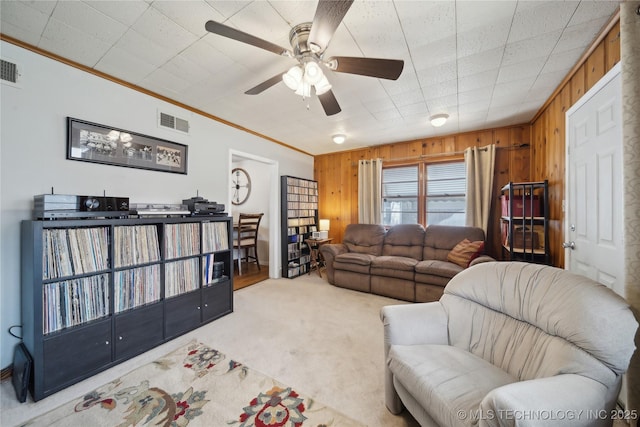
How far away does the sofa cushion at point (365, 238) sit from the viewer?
13.0 ft

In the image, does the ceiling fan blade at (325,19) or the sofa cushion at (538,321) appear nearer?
the sofa cushion at (538,321)

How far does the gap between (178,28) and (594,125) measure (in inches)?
121

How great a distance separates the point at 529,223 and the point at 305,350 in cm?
291

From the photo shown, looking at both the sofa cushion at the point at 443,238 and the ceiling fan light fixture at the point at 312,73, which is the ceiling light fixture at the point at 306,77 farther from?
the sofa cushion at the point at 443,238

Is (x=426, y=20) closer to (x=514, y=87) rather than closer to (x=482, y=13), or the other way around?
(x=482, y=13)

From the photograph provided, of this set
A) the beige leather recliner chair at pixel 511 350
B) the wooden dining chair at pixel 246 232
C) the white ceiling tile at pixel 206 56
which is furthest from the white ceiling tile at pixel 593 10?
the wooden dining chair at pixel 246 232

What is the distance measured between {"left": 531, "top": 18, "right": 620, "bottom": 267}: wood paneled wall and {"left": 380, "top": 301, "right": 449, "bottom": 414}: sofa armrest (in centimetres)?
185

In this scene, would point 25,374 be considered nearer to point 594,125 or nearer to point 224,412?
point 224,412

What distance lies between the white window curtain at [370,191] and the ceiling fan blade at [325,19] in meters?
3.19

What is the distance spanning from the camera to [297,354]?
1.96 metres

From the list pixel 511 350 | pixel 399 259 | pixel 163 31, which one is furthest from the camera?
pixel 399 259

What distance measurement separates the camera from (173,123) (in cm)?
262

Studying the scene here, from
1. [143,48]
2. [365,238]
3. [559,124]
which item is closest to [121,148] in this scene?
[143,48]

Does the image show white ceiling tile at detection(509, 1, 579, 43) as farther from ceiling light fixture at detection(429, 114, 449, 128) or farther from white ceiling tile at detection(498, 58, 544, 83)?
ceiling light fixture at detection(429, 114, 449, 128)
